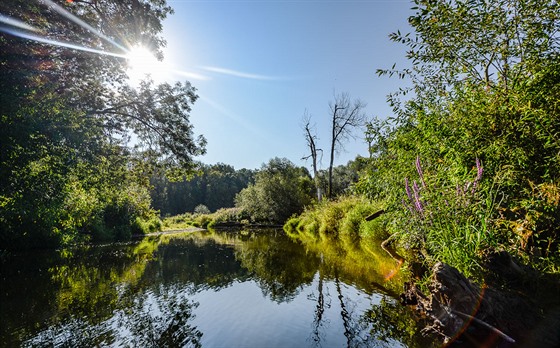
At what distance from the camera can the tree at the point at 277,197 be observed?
34812mm

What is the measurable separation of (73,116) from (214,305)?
7.73 meters

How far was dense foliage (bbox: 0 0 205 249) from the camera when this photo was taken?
8570 millimetres

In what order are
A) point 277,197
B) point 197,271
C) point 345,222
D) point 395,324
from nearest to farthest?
point 395,324
point 197,271
point 345,222
point 277,197

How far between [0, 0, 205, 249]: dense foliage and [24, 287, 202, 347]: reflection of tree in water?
19.6ft

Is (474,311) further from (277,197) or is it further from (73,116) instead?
(277,197)

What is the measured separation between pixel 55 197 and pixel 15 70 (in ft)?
13.5

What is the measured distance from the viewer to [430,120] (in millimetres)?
5719

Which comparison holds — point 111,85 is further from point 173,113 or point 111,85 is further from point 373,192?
point 373,192

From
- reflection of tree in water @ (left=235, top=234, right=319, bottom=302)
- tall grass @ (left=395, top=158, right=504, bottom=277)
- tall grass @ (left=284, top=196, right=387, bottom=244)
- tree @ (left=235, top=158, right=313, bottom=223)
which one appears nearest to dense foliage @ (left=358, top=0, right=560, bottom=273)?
tall grass @ (left=395, top=158, right=504, bottom=277)

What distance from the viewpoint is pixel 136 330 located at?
16.0ft

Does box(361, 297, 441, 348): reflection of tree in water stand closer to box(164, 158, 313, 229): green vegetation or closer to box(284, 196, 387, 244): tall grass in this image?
box(284, 196, 387, 244): tall grass

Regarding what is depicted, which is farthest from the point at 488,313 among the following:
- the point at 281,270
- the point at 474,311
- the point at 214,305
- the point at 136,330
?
the point at 281,270

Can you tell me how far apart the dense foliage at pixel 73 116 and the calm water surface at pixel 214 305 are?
365 centimetres

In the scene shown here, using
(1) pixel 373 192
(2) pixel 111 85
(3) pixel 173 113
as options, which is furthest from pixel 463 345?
(2) pixel 111 85
